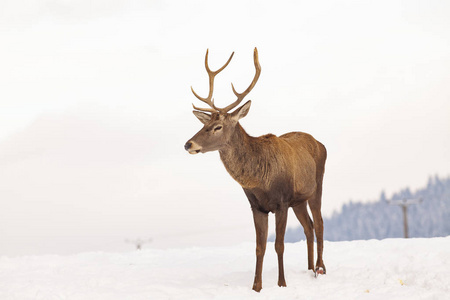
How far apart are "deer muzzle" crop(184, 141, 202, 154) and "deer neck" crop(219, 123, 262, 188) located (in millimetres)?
424

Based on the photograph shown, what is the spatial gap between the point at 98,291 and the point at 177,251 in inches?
183

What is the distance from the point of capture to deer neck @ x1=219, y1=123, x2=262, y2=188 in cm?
789

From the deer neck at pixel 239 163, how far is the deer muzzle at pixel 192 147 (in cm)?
42

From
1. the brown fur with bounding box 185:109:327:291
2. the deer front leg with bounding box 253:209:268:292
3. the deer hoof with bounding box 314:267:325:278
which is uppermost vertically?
the brown fur with bounding box 185:109:327:291

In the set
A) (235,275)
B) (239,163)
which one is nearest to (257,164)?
(239,163)

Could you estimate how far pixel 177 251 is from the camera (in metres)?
12.7

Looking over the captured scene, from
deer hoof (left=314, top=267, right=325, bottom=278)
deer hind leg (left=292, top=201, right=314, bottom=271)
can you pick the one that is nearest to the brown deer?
deer hind leg (left=292, top=201, right=314, bottom=271)

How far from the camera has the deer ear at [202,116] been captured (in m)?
7.87

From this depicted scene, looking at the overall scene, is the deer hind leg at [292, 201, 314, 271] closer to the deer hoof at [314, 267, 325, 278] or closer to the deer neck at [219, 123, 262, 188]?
the deer hoof at [314, 267, 325, 278]

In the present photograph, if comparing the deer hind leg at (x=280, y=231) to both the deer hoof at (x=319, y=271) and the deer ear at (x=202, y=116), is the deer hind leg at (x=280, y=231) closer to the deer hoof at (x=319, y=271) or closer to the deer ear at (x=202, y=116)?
the deer hoof at (x=319, y=271)

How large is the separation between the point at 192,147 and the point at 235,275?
2425mm

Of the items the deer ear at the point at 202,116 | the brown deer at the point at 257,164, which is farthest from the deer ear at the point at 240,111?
the deer ear at the point at 202,116

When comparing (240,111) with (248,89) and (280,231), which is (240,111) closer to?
(248,89)

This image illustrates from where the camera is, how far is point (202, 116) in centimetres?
789
